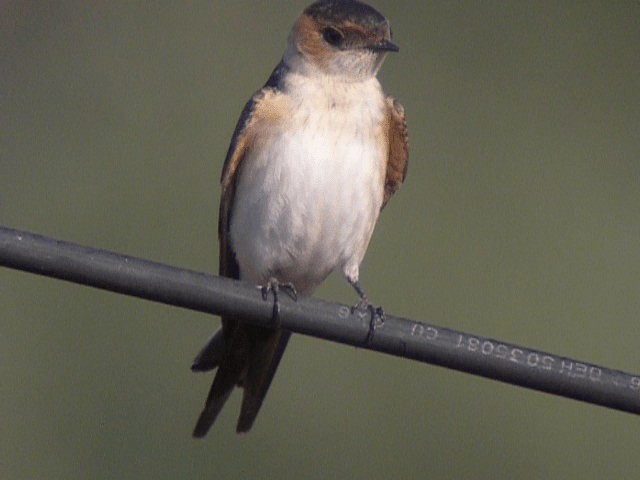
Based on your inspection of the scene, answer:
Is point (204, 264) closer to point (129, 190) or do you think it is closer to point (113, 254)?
point (129, 190)

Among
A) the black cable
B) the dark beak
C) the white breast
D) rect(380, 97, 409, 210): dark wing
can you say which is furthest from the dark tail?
the black cable

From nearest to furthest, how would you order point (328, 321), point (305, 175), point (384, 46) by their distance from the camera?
point (328, 321) → point (305, 175) → point (384, 46)

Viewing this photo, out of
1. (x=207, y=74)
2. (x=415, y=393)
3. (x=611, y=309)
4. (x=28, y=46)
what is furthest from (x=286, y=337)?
(x=28, y=46)

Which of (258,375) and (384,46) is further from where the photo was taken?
(384,46)

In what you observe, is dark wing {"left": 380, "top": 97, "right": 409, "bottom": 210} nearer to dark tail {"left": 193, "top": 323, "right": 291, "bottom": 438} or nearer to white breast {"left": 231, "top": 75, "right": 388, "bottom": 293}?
white breast {"left": 231, "top": 75, "right": 388, "bottom": 293}

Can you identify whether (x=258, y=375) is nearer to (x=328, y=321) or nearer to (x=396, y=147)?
(x=396, y=147)

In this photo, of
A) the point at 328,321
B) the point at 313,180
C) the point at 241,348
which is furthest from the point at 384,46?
the point at 328,321

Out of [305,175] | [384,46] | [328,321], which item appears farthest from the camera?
[384,46]

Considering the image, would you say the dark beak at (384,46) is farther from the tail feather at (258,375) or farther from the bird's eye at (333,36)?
the tail feather at (258,375)

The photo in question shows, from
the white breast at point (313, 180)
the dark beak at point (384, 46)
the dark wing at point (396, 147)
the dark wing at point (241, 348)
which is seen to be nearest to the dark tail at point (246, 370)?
the dark wing at point (241, 348)
